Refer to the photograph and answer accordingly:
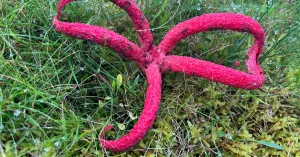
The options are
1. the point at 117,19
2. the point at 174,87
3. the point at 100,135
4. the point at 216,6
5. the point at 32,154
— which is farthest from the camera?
the point at 216,6

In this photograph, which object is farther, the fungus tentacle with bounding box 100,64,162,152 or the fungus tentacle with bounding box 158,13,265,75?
the fungus tentacle with bounding box 158,13,265,75

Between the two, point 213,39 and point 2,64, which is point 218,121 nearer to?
point 213,39

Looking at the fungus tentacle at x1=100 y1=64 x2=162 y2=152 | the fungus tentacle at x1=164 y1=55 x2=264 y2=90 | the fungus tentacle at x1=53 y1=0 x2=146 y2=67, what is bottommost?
the fungus tentacle at x1=100 y1=64 x2=162 y2=152

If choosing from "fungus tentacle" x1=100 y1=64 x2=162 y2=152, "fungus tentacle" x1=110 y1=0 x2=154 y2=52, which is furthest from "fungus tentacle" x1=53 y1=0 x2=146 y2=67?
"fungus tentacle" x1=100 y1=64 x2=162 y2=152

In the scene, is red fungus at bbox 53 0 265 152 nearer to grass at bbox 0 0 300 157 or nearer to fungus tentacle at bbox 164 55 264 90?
fungus tentacle at bbox 164 55 264 90

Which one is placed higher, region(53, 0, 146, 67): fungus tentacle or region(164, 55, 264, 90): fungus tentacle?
region(53, 0, 146, 67): fungus tentacle

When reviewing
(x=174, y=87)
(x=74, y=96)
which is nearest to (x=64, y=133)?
(x=74, y=96)

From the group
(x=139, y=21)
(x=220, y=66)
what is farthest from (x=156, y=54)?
(x=220, y=66)
